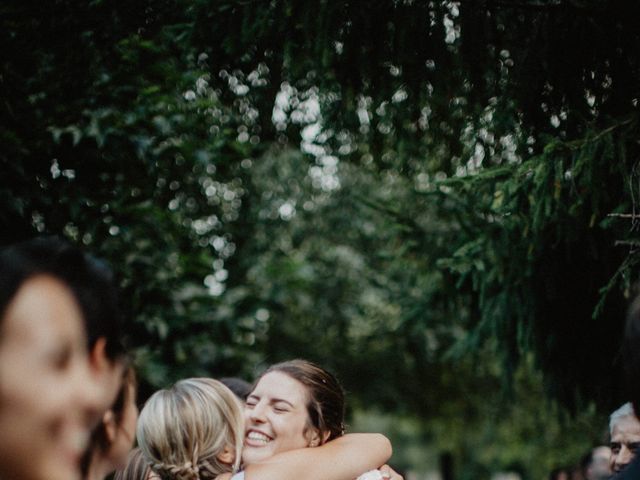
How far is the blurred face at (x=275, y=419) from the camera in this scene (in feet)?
10.2

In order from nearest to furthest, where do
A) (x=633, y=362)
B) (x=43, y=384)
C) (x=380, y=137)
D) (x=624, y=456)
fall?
(x=43, y=384) < (x=633, y=362) < (x=624, y=456) < (x=380, y=137)

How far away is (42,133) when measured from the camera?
215 inches

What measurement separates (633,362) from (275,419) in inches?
66.0

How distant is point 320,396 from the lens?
3260 millimetres

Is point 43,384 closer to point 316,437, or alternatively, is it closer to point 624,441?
point 316,437

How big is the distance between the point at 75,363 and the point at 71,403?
7 cm

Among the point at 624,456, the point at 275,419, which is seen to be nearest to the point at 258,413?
the point at 275,419

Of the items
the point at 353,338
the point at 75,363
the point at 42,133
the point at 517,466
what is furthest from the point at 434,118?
the point at 517,466

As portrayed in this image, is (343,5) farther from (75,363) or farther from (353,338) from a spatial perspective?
(353,338)

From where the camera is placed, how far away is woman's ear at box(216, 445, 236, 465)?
9.73ft

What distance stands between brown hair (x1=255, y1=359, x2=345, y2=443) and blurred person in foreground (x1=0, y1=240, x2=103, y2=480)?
1.82 meters

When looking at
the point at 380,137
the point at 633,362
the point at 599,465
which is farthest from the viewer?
the point at 599,465

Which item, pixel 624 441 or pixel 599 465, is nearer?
pixel 624 441

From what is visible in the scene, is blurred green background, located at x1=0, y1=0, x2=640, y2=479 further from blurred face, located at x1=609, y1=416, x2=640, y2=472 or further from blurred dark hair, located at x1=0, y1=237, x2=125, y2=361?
blurred dark hair, located at x1=0, y1=237, x2=125, y2=361
